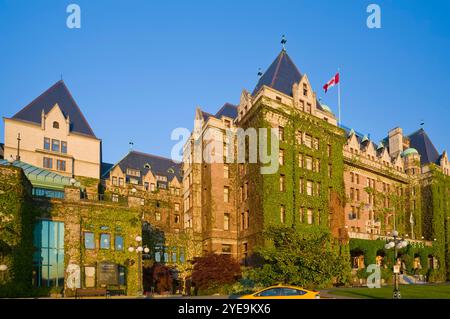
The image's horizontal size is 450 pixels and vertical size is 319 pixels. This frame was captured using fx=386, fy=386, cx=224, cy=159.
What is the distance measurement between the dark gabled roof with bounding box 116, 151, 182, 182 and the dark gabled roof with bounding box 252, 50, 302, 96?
22.9m

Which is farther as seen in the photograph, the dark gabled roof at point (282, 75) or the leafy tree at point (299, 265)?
the dark gabled roof at point (282, 75)

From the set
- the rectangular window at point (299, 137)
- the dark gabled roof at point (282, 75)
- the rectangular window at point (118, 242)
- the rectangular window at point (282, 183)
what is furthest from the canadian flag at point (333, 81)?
the rectangular window at point (118, 242)

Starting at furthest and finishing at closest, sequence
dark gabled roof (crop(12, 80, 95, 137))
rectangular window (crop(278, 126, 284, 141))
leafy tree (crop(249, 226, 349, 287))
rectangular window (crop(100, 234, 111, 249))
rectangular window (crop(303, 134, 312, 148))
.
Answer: dark gabled roof (crop(12, 80, 95, 137)) → rectangular window (crop(303, 134, 312, 148)) → rectangular window (crop(278, 126, 284, 141)) → rectangular window (crop(100, 234, 111, 249)) → leafy tree (crop(249, 226, 349, 287))

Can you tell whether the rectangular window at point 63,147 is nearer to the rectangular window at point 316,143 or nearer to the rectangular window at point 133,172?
the rectangular window at point 133,172

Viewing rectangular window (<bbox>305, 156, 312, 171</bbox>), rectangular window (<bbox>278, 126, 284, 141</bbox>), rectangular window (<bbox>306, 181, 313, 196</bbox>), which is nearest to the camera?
rectangular window (<bbox>278, 126, 284, 141</bbox>)

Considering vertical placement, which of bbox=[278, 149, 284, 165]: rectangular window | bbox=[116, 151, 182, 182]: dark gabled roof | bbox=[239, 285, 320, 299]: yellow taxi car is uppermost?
bbox=[116, 151, 182, 182]: dark gabled roof

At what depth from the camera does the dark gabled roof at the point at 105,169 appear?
2416 inches

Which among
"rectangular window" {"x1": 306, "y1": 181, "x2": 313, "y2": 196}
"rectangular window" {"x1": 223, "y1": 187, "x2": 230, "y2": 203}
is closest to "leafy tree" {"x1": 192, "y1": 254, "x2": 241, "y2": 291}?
"rectangular window" {"x1": 223, "y1": 187, "x2": 230, "y2": 203}

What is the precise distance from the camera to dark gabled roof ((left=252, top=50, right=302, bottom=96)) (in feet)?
169

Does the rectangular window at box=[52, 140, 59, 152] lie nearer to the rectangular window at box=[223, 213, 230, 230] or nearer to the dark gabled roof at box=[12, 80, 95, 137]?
the dark gabled roof at box=[12, 80, 95, 137]

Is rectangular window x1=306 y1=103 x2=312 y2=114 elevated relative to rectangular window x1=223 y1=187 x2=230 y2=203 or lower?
elevated

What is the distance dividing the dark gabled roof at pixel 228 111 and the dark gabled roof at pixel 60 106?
19.6 m

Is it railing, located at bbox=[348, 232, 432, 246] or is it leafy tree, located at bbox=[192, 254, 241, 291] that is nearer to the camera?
leafy tree, located at bbox=[192, 254, 241, 291]
